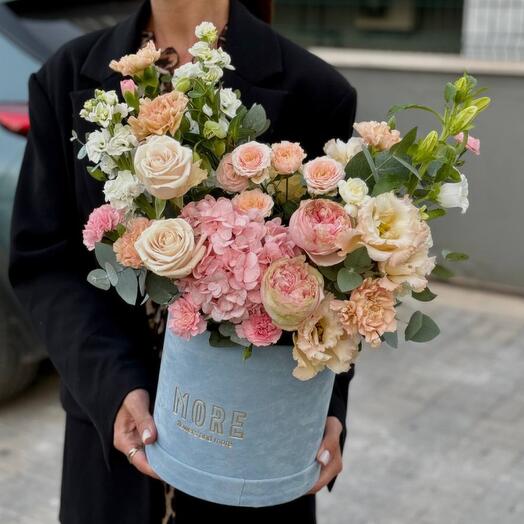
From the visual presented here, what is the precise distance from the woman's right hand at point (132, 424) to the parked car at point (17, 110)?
2.60 metres

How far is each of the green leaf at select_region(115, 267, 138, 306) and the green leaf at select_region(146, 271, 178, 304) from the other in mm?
21

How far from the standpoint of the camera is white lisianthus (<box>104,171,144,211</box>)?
4.41 feet

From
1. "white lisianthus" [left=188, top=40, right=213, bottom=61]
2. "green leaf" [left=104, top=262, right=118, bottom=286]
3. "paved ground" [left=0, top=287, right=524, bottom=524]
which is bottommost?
"paved ground" [left=0, top=287, right=524, bottom=524]

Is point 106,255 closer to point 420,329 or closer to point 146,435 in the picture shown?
point 146,435

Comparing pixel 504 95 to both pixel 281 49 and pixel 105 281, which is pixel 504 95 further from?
pixel 105 281

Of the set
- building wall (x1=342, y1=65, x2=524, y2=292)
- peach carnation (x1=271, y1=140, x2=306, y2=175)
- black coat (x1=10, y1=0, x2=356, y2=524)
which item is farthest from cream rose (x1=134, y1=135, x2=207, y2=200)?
building wall (x1=342, y1=65, x2=524, y2=292)

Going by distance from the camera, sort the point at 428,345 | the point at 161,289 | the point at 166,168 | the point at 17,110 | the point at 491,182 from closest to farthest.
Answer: the point at 166,168
the point at 161,289
the point at 17,110
the point at 428,345
the point at 491,182

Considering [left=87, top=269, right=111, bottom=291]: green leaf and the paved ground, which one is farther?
the paved ground

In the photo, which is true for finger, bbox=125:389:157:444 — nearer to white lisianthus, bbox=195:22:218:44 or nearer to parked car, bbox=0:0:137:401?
white lisianthus, bbox=195:22:218:44

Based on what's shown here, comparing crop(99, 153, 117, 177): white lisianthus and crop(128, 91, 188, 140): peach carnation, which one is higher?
crop(128, 91, 188, 140): peach carnation

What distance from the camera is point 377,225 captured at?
1279mm

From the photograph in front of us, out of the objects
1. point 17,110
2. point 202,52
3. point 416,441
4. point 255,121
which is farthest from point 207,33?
point 416,441

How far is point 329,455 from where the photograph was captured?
159cm

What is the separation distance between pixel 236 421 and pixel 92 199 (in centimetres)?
55
